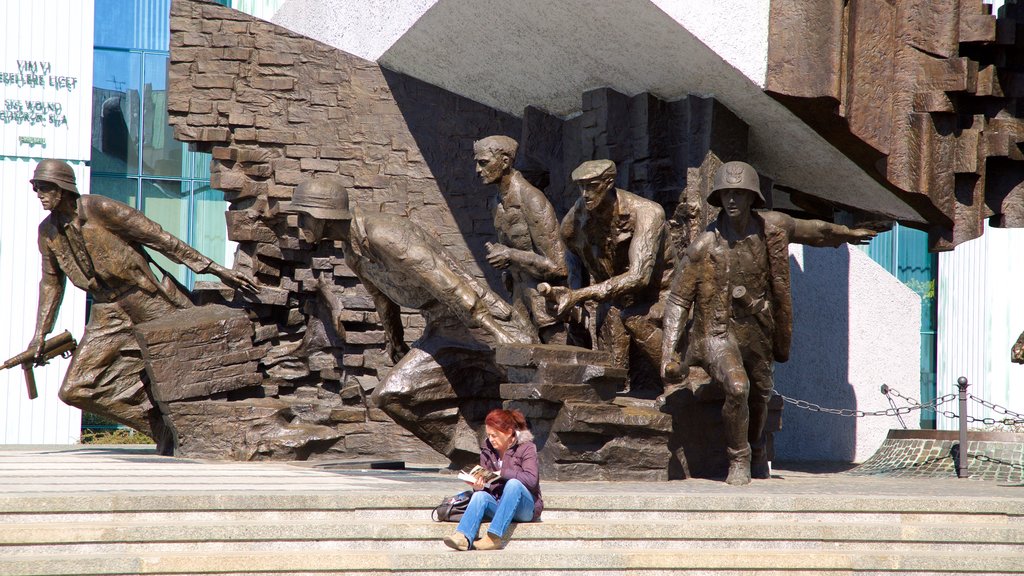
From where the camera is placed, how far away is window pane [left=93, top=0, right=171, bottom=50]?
1692cm

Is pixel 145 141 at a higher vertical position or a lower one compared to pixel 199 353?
higher

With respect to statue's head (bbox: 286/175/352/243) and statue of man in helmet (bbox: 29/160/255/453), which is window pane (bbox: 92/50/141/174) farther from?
statue's head (bbox: 286/175/352/243)

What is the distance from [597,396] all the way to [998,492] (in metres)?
2.17

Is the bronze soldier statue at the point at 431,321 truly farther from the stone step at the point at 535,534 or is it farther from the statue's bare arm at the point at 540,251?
the stone step at the point at 535,534

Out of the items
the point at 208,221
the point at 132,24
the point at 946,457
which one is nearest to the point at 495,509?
the point at 946,457

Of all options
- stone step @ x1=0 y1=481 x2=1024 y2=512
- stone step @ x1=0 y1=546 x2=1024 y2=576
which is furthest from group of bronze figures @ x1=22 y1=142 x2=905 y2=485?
stone step @ x1=0 y1=546 x2=1024 y2=576

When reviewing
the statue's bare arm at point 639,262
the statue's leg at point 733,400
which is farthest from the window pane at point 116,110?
the statue's leg at point 733,400

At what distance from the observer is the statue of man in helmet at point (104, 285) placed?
31.3 ft

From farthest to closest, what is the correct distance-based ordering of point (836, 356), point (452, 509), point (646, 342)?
point (836, 356) < point (646, 342) < point (452, 509)

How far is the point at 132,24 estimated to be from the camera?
17.1 m

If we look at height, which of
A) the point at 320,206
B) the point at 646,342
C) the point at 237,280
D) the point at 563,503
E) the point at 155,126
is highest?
the point at 155,126

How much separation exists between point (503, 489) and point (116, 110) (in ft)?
41.8

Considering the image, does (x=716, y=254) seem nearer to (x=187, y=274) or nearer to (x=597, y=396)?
(x=597, y=396)

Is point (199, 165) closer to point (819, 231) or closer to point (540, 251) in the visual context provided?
point (540, 251)
